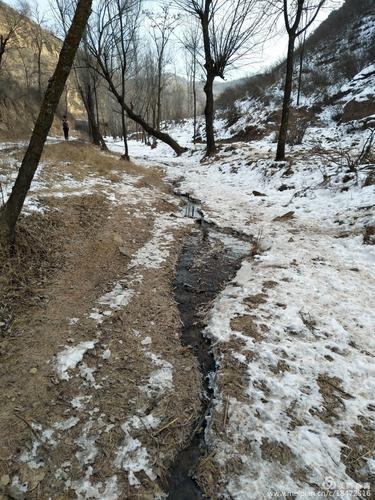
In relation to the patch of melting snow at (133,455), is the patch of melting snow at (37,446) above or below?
above

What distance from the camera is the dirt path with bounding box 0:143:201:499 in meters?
2.24

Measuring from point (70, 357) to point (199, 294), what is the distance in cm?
203

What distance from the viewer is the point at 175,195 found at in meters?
10.0

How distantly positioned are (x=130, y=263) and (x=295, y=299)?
264cm

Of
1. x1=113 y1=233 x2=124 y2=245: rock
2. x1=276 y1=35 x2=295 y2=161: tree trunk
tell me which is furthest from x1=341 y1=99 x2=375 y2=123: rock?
x1=113 y1=233 x2=124 y2=245: rock

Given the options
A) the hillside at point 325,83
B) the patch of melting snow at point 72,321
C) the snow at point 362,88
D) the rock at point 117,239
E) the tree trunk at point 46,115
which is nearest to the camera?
the patch of melting snow at point 72,321

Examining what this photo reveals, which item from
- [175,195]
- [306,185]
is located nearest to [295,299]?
[306,185]

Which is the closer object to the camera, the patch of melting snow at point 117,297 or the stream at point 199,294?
the stream at point 199,294

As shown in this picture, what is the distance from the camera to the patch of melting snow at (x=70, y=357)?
3022 mm

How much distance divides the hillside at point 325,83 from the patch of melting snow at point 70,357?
16342mm

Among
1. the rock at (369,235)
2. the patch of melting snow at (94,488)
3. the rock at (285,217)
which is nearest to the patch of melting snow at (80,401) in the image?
the patch of melting snow at (94,488)

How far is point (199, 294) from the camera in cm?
464

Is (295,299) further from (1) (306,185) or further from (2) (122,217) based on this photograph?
(1) (306,185)

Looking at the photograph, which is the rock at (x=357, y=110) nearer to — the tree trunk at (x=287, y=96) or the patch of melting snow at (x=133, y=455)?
the tree trunk at (x=287, y=96)
